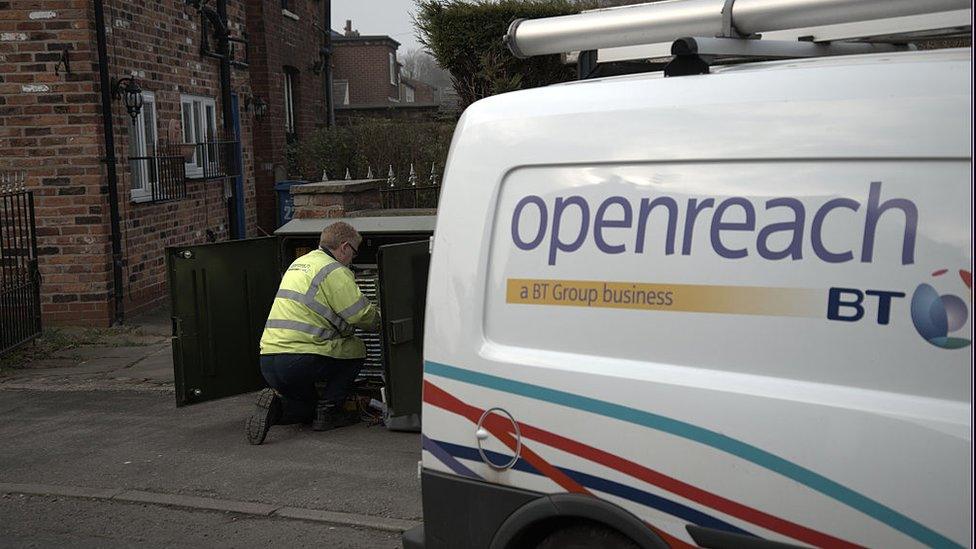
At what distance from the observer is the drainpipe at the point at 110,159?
11.7m

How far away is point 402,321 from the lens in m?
7.09

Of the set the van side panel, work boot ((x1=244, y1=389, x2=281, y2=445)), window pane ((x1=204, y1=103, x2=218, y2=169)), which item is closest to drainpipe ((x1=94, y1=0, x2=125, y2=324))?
window pane ((x1=204, y1=103, x2=218, y2=169))

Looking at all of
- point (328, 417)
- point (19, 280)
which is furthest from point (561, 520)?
point (19, 280)

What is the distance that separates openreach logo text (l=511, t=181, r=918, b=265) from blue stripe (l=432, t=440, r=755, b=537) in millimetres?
647

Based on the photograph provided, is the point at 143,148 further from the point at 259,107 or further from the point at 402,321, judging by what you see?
the point at 402,321

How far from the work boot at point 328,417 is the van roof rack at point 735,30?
406 cm

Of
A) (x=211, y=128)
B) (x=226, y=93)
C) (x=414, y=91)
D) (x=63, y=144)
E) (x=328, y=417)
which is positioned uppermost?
(x=414, y=91)

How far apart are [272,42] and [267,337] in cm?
1263

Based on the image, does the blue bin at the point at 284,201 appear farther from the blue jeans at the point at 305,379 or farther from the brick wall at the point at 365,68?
the brick wall at the point at 365,68

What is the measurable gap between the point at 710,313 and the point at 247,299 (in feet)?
18.1

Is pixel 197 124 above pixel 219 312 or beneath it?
above

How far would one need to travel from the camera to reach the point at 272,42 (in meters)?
19.1

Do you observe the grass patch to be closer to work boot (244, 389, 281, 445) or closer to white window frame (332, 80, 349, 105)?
work boot (244, 389, 281, 445)

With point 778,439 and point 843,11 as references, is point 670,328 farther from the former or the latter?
point 843,11
